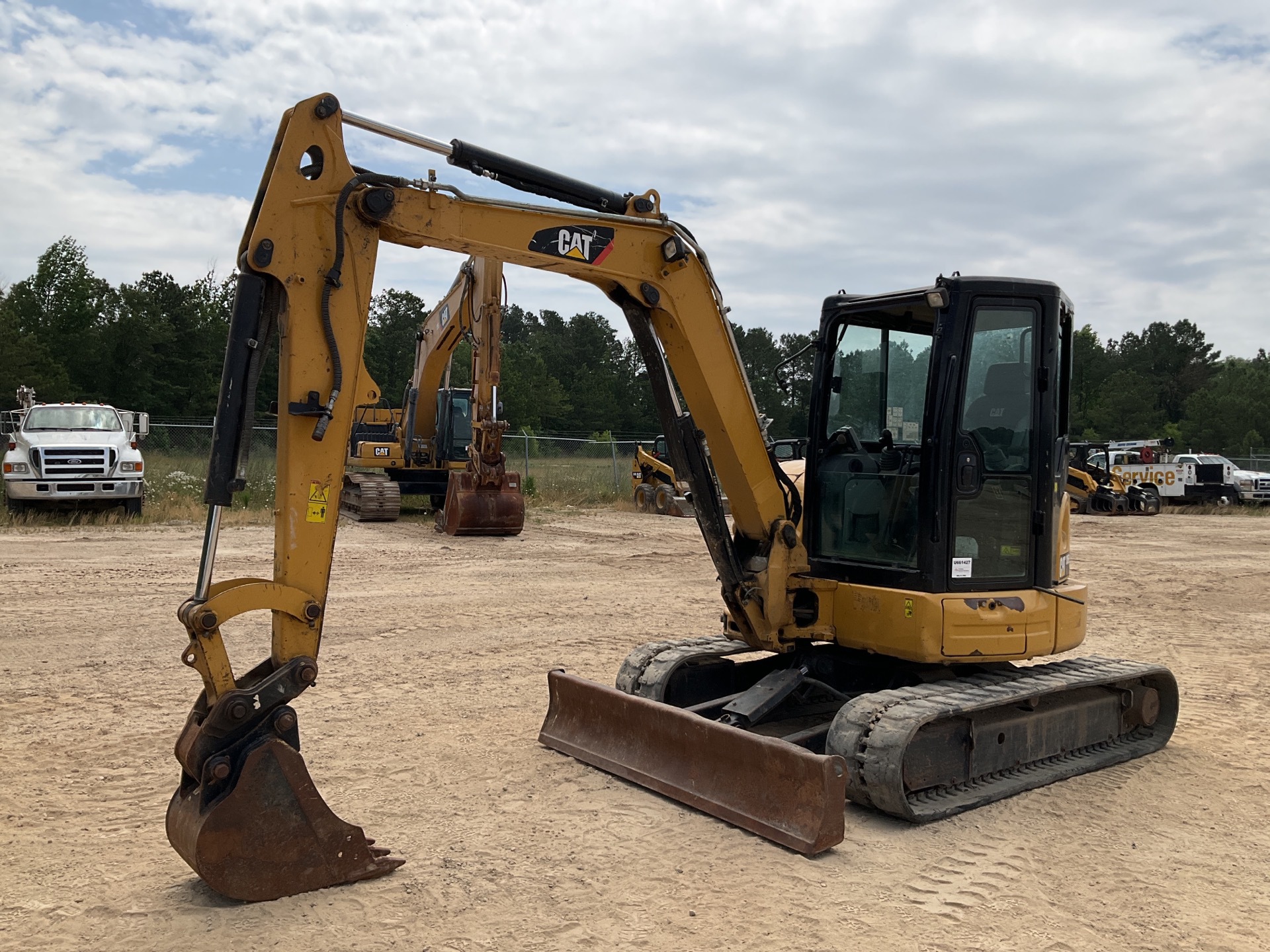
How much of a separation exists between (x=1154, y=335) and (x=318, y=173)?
92.1 m

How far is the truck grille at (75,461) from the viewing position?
1823 cm

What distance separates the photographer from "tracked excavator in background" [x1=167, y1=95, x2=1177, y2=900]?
4.46 m

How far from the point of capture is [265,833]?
14.2 feet

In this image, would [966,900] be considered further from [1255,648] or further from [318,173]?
[1255,648]


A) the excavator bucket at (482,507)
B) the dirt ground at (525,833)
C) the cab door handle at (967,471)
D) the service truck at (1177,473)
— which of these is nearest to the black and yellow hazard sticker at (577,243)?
the cab door handle at (967,471)

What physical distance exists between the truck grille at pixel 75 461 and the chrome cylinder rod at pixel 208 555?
15863 millimetres

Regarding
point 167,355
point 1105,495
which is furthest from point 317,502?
point 167,355

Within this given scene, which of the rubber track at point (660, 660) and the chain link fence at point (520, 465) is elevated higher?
the chain link fence at point (520, 465)

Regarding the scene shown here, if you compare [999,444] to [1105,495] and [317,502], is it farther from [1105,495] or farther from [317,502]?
[1105,495]

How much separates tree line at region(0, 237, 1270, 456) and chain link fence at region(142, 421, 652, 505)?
9.63ft

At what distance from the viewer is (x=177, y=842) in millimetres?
4324

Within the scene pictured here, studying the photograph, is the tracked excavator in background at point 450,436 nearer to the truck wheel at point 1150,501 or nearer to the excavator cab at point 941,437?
the excavator cab at point 941,437

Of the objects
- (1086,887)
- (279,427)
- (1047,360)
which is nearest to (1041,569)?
(1047,360)

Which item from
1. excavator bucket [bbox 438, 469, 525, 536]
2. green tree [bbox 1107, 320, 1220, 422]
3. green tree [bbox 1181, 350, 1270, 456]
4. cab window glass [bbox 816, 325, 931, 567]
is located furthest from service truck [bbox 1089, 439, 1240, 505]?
green tree [bbox 1107, 320, 1220, 422]
